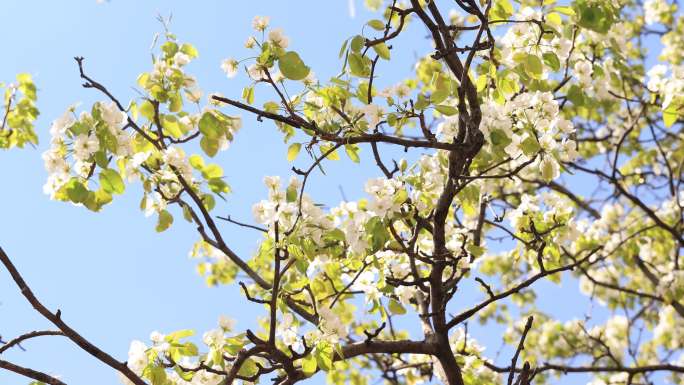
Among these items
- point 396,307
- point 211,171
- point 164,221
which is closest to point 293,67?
point 211,171

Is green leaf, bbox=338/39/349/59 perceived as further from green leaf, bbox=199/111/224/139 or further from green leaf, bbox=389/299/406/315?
green leaf, bbox=389/299/406/315

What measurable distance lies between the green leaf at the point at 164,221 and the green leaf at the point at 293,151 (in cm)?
61

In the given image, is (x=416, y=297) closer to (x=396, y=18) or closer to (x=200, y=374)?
(x=200, y=374)

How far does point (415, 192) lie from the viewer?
99.3 inches

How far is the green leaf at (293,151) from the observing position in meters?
2.52

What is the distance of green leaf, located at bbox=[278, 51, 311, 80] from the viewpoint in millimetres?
2264

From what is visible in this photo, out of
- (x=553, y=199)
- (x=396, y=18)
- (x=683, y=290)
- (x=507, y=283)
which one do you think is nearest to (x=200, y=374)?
(x=553, y=199)

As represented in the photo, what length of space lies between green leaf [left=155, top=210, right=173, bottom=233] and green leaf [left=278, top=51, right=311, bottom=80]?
0.88 metres

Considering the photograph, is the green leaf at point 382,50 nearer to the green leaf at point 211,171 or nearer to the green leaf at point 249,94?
the green leaf at point 249,94

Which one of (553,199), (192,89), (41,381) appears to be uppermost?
(192,89)

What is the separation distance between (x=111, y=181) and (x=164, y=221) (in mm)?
470

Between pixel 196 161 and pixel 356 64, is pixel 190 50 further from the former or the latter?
pixel 356 64

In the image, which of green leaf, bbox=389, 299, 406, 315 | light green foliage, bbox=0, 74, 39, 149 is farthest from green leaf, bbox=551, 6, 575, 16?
light green foliage, bbox=0, 74, 39, 149

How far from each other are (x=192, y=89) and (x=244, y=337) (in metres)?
1.00
